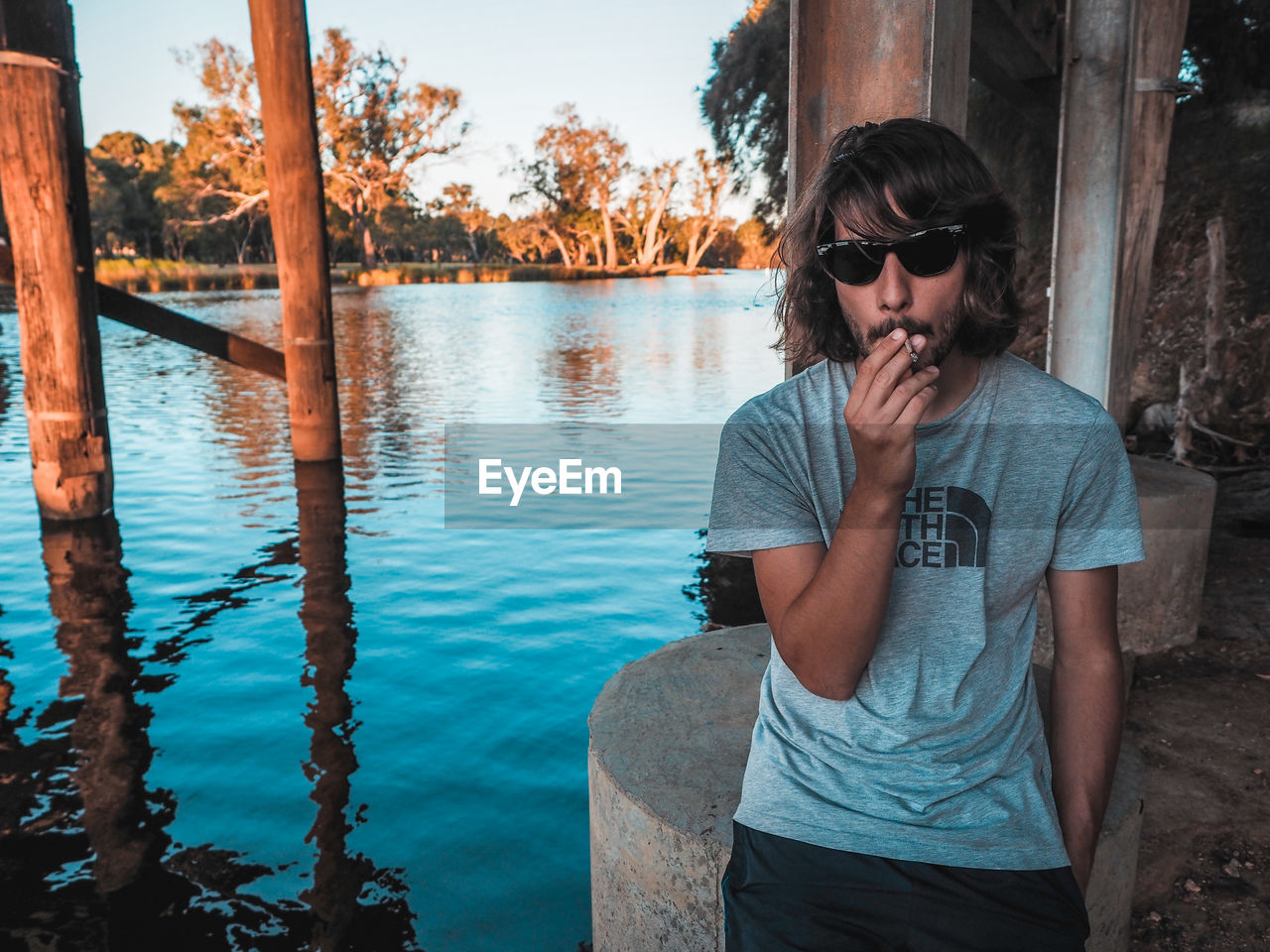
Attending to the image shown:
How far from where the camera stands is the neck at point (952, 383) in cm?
185

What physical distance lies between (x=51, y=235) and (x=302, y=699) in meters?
4.15

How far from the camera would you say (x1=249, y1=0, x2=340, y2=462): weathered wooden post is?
8.62 meters

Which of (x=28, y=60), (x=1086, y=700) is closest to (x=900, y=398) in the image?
(x=1086, y=700)

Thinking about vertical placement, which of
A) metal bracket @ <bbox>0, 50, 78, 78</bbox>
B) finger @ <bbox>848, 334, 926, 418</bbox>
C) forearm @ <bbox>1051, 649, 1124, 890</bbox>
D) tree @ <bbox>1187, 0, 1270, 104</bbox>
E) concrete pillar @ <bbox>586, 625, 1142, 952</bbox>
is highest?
tree @ <bbox>1187, 0, 1270, 104</bbox>

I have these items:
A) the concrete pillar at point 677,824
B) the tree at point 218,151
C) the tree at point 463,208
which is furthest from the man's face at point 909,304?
the tree at point 463,208

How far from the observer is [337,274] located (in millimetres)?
60844

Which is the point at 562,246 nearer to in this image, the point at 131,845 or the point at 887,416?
the point at 131,845

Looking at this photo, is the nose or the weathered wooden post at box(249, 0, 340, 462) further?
the weathered wooden post at box(249, 0, 340, 462)

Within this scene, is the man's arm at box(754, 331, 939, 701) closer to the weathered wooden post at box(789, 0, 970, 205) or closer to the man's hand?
the man's hand

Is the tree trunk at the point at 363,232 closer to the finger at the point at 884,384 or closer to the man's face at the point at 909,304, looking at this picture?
the man's face at the point at 909,304

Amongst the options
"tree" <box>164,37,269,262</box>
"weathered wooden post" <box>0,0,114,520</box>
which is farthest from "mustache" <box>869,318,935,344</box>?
"tree" <box>164,37,269,262</box>

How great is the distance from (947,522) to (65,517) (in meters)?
7.84

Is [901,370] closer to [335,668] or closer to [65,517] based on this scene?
[335,668]

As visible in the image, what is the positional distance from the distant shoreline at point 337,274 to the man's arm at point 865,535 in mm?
32910
